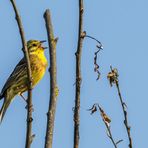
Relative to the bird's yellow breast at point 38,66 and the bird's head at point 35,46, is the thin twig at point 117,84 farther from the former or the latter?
the bird's head at point 35,46

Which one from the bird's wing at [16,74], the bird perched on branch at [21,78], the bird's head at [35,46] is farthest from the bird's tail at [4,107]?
the bird's head at [35,46]

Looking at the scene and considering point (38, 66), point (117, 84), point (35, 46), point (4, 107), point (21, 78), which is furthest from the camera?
point (35, 46)

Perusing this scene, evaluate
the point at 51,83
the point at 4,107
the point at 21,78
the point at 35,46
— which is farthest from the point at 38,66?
the point at 51,83

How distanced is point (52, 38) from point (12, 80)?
6.37m

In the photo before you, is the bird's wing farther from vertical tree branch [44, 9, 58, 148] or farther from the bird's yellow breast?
vertical tree branch [44, 9, 58, 148]

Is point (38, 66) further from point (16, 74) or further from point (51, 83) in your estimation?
point (51, 83)

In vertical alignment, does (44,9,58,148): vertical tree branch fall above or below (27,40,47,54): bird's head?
below

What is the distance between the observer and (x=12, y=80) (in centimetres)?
1057

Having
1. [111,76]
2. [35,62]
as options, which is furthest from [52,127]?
[35,62]

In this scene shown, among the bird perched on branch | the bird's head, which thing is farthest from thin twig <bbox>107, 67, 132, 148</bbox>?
the bird's head

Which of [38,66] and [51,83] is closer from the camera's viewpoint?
[51,83]

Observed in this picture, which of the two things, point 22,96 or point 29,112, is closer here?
point 29,112

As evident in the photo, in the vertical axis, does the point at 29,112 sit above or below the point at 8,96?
below

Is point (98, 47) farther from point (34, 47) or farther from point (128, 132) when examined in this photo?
point (34, 47)
